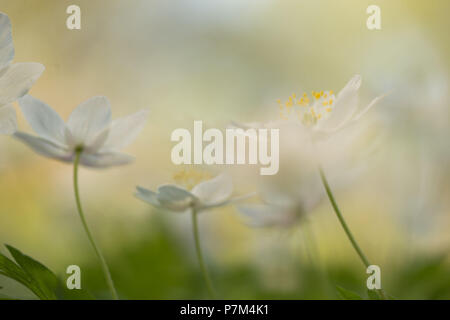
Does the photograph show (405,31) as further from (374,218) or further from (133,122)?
(133,122)

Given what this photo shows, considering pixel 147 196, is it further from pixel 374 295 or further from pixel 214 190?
Answer: pixel 374 295

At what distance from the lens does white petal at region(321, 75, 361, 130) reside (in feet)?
0.91

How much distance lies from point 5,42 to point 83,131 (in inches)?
2.6

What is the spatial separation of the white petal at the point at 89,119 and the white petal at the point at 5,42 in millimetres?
47

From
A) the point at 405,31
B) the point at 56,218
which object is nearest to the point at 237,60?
the point at 405,31

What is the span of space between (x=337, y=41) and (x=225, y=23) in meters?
0.14

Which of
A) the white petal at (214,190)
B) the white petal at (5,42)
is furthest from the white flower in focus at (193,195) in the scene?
the white petal at (5,42)

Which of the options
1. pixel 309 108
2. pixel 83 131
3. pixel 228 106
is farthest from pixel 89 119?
pixel 228 106

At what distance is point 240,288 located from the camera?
1.53ft

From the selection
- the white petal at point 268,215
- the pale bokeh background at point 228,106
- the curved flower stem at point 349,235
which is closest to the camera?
the curved flower stem at point 349,235

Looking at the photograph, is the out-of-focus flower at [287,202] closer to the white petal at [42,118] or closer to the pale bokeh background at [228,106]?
the pale bokeh background at [228,106]

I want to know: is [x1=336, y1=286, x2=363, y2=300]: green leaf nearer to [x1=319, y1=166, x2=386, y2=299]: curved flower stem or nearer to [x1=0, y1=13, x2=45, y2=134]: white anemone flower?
[x1=319, y1=166, x2=386, y2=299]: curved flower stem

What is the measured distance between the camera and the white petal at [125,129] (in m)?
0.29

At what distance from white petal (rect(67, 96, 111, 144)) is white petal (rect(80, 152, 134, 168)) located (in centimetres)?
2
